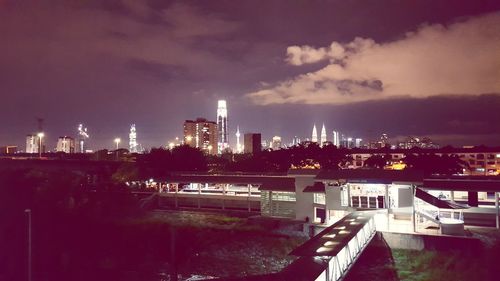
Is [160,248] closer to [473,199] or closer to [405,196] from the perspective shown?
[405,196]

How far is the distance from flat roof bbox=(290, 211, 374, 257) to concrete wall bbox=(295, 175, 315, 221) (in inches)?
194

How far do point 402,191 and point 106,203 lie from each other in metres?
27.1

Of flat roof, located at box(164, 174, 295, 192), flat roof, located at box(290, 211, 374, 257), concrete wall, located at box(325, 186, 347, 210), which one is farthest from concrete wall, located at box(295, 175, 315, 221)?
flat roof, located at box(290, 211, 374, 257)

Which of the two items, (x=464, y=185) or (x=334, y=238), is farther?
(x=464, y=185)

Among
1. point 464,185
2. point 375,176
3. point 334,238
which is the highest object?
point 375,176

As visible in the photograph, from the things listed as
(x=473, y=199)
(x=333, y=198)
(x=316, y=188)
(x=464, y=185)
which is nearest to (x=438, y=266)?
(x=464, y=185)

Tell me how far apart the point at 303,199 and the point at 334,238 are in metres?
11.2

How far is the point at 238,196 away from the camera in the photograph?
1410 inches

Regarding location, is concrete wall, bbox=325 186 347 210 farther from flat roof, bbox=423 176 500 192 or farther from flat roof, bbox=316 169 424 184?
flat roof, bbox=423 176 500 192

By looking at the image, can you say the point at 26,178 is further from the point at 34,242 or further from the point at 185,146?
the point at 185,146

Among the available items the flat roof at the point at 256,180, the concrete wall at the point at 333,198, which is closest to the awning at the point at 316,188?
the concrete wall at the point at 333,198

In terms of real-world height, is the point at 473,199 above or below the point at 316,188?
below

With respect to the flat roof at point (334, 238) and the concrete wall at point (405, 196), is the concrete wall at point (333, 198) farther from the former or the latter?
the concrete wall at point (405, 196)

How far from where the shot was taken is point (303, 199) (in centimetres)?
2891
